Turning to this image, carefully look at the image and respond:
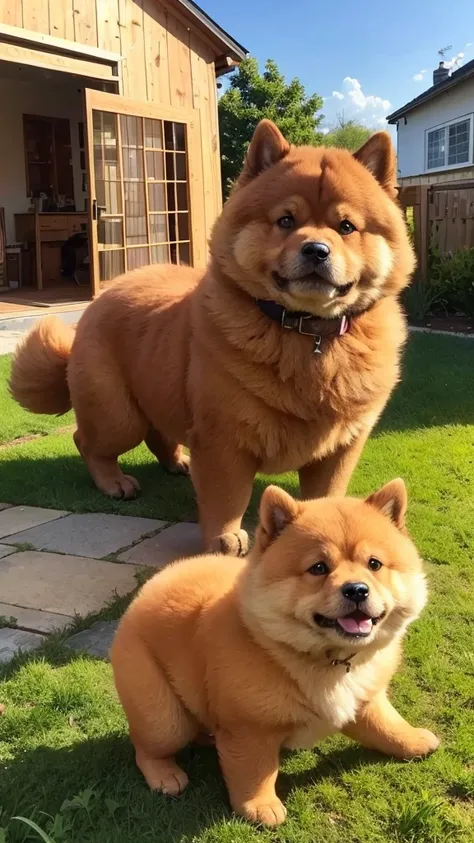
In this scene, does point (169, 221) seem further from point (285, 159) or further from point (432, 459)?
point (285, 159)

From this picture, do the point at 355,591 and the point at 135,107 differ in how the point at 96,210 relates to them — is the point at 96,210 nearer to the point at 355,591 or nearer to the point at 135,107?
the point at 135,107

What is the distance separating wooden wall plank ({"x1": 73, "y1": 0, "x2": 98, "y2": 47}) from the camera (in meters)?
9.81

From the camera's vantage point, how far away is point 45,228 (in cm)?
1458

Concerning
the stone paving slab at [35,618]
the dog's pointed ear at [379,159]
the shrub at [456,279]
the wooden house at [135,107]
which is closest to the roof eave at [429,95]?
the wooden house at [135,107]

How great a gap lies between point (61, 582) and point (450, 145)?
24008 mm

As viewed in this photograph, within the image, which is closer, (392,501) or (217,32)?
(392,501)

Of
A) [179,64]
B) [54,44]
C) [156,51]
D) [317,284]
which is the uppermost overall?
[156,51]

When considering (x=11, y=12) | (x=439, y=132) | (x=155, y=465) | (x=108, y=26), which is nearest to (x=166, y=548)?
(x=155, y=465)

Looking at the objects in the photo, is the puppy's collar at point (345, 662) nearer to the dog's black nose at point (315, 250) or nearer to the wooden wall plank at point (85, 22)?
the dog's black nose at point (315, 250)

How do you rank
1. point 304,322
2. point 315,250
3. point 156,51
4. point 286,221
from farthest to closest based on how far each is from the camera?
point 156,51
point 304,322
point 286,221
point 315,250

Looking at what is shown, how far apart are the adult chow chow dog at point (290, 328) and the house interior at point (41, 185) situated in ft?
34.0

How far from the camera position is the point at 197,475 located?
3414 millimetres

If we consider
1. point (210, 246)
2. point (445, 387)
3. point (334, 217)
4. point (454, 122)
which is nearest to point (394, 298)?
point (334, 217)

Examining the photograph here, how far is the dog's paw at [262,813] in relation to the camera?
1934 millimetres
